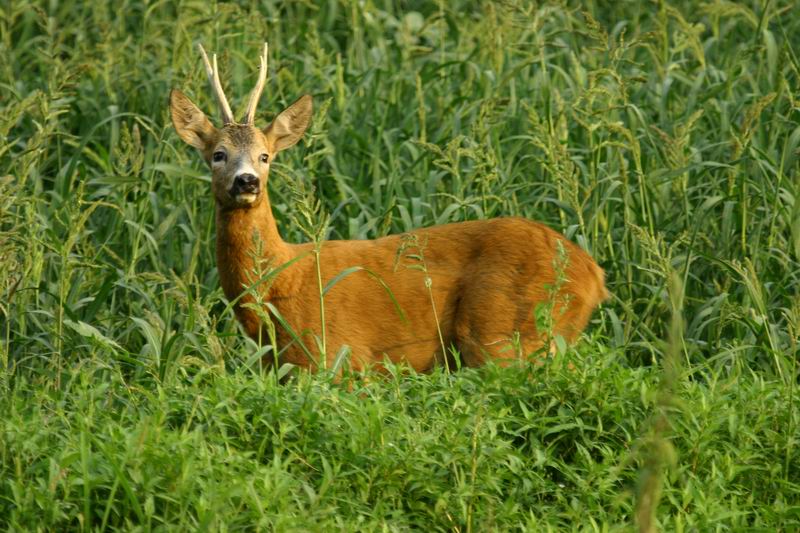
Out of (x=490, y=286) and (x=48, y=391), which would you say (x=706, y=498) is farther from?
(x=48, y=391)

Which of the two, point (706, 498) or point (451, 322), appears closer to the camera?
point (706, 498)

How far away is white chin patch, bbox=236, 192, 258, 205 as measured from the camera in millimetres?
5590

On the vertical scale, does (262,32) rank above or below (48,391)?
above

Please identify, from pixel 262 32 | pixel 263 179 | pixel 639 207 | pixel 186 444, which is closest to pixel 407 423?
pixel 186 444

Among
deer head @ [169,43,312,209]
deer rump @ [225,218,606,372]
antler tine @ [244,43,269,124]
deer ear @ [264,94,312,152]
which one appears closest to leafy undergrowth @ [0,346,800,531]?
deer rump @ [225,218,606,372]

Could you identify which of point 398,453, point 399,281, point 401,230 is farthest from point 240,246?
point 398,453

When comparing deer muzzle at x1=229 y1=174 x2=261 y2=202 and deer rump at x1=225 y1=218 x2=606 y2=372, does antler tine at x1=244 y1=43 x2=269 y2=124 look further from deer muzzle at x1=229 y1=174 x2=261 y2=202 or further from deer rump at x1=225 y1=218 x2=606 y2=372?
deer rump at x1=225 y1=218 x2=606 y2=372

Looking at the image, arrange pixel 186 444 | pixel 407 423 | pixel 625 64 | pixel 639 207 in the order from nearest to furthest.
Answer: pixel 186 444 → pixel 407 423 → pixel 639 207 → pixel 625 64

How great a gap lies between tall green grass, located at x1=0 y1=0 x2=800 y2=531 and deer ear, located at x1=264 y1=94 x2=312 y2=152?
354 millimetres

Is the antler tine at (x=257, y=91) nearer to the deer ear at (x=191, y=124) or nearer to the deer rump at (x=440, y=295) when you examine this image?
the deer ear at (x=191, y=124)

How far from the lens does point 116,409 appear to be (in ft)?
15.1

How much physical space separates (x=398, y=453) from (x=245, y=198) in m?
1.81

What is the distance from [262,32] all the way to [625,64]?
→ 2.31m

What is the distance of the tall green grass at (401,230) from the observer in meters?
4.04
